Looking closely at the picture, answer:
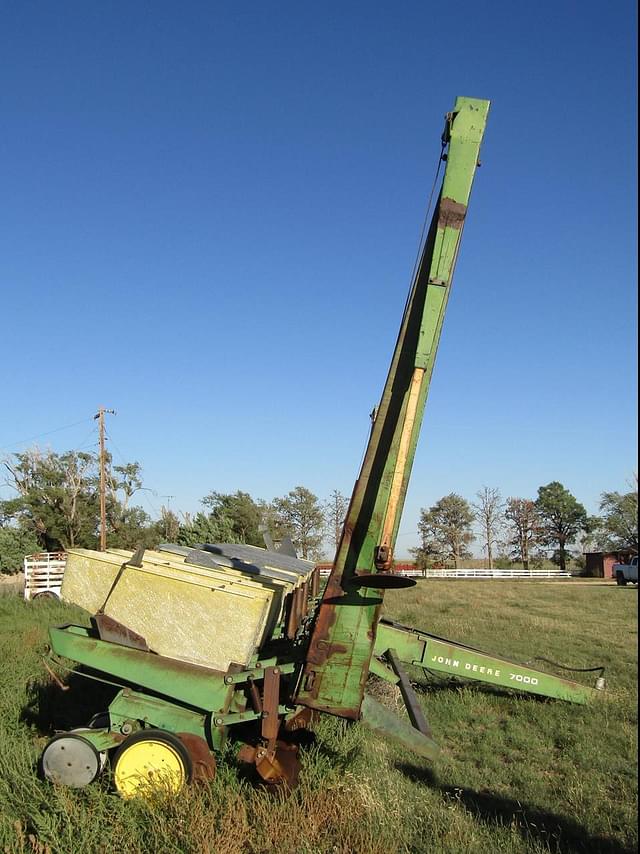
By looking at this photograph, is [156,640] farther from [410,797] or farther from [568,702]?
[568,702]

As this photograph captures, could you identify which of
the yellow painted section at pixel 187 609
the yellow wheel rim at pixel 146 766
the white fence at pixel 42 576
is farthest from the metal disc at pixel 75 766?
the white fence at pixel 42 576

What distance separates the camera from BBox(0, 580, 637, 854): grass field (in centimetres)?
395

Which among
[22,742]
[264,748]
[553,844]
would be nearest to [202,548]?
[22,742]

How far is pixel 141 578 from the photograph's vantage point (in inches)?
202

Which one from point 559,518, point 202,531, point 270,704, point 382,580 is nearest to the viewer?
point 382,580

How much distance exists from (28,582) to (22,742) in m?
16.5

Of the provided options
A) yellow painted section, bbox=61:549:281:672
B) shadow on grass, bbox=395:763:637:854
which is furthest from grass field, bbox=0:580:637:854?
yellow painted section, bbox=61:549:281:672

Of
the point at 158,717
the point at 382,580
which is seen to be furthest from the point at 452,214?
the point at 158,717

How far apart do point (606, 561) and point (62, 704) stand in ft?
169

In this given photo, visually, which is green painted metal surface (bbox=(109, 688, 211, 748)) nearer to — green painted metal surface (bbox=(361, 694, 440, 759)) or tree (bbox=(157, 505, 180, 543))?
green painted metal surface (bbox=(361, 694, 440, 759))

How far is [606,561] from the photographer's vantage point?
51.3m

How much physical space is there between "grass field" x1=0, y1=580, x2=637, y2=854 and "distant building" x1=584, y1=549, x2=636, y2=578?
4603 cm

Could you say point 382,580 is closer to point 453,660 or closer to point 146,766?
point 146,766

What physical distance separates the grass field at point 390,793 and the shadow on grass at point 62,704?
0.07ft
